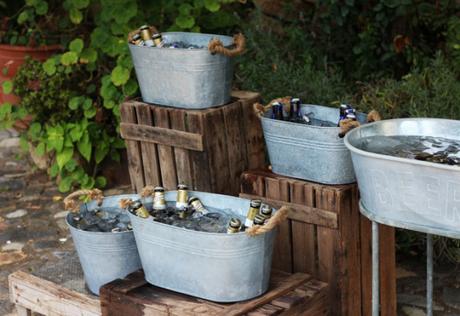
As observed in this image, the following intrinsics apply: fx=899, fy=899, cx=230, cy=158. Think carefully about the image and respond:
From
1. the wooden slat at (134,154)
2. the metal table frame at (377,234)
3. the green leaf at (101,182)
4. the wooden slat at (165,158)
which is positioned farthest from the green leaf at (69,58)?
the metal table frame at (377,234)

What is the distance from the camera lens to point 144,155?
404cm

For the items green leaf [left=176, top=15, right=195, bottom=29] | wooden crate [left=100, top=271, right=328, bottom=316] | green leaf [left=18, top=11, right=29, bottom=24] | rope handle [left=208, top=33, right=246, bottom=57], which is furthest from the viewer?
green leaf [left=18, top=11, right=29, bottom=24]

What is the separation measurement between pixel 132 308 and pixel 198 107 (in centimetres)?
93

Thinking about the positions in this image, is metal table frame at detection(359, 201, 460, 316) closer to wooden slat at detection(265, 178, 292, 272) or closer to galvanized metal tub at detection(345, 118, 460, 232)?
galvanized metal tub at detection(345, 118, 460, 232)

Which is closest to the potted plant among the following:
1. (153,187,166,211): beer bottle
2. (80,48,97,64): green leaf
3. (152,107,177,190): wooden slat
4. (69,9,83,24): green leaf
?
(69,9,83,24): green leaf

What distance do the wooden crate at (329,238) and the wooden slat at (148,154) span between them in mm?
489

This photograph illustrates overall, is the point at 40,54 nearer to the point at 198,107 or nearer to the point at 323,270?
Result: the point at 198,107

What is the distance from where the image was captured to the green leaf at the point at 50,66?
18.9 ft

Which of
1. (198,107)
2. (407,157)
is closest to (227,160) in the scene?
(198,107)

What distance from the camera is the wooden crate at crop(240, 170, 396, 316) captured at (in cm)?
344

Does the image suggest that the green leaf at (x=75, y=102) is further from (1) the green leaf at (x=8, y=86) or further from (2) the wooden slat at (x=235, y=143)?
(2) the wooden slat at (x=235, y=143)

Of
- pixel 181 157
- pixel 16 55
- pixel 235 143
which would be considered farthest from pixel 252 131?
pixel 16 55

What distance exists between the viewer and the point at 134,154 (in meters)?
4.08

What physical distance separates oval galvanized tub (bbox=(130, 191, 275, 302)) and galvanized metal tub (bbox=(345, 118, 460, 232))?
43cm
